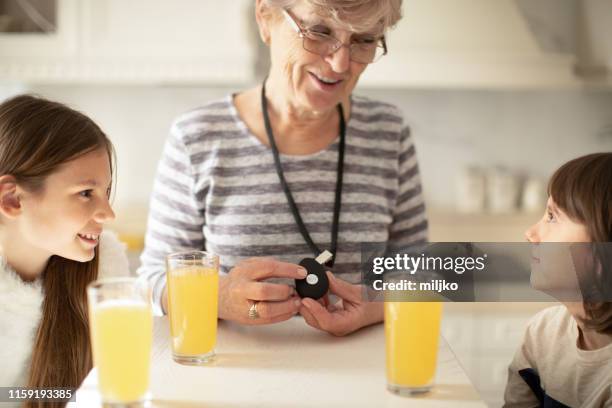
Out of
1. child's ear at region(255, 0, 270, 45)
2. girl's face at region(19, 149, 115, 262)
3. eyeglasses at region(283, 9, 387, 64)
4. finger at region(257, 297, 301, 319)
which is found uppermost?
child's ear at region(255, 0, 270, 45)

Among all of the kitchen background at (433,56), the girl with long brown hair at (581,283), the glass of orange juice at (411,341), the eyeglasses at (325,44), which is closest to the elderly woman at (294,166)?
the eyeglasses at (325,44)

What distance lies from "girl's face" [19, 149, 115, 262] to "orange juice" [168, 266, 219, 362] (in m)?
0.21

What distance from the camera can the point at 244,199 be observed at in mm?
1350

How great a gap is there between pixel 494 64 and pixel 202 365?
193 centimetres

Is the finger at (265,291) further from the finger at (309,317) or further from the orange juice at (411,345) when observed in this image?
the orange juice at (411,345)

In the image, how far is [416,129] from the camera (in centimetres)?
288

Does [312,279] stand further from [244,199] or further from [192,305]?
[244,199]

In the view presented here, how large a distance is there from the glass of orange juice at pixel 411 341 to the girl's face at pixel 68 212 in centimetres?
48

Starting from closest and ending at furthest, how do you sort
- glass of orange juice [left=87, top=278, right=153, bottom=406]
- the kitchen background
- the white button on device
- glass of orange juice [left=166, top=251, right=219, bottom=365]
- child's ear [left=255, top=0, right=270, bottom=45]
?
glass of orange juice [left=87, top=278, right=153, bottom=406] → glass of orange juice [left=166, top=251, right=219, bottom=365] → the white button on device → child's ear [left=255, top=0, right=270, bottom=45] → the kitchen background

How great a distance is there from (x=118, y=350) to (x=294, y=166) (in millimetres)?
650

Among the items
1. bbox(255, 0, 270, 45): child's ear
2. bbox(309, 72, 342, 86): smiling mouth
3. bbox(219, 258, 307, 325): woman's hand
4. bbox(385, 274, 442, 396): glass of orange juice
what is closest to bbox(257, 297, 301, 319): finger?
bbox(219, 258, 307, 325): woman's hand

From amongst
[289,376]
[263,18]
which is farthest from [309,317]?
[263,18]

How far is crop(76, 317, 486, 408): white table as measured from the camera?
824 mm

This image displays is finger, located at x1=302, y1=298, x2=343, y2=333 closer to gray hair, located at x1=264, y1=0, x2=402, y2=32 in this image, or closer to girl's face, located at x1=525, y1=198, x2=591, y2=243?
girl's face, located at x1=525, y1=198, x2=591, y2=243
